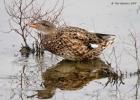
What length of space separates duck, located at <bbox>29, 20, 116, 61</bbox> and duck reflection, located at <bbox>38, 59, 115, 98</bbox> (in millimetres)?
142

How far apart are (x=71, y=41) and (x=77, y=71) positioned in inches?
33.1

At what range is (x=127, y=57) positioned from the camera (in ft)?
34.7

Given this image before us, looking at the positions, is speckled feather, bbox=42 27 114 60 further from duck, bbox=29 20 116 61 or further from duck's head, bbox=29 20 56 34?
duck's head, bbox=29 20 56 34

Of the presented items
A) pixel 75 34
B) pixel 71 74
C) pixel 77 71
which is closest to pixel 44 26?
pixel 75 34

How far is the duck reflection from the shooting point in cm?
901

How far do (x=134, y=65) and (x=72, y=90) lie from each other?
1.63m

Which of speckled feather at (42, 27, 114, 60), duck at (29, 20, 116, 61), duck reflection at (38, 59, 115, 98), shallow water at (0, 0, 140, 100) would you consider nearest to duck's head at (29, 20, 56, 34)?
duck at (29, 20, 116, 61)

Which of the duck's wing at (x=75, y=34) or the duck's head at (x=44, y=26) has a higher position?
the duck's head at (x=44, y=26)

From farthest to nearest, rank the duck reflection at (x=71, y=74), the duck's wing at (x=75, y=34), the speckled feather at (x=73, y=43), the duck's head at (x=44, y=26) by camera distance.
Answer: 1. the duck's head at (x=44, y=26)
2. the duck's wing at (x=75, y=34)
3. the speckled feather at (x=73, y=43)
4. the duck reflection at (x=71, y=74)

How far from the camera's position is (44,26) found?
11.0 metres

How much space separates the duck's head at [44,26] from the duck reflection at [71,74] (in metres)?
0.68

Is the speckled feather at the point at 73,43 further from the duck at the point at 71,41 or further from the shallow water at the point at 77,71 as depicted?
the shallow water at the point at 77,71

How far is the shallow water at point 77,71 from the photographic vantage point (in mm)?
8594

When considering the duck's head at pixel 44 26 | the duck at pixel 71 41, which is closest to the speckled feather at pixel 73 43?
the duck at pixel 71 41
